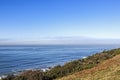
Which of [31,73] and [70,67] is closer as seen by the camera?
[31,73]

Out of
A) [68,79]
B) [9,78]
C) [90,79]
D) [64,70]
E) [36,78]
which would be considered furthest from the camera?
[64,70]

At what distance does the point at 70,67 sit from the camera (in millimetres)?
28859

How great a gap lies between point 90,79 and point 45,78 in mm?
5714

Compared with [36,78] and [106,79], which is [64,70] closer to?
[36,78]

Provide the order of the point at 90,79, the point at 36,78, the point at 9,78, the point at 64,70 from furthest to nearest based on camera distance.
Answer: the point at 64,70 < the point at 9,78 < the point at 36,78 < the point at 90,79

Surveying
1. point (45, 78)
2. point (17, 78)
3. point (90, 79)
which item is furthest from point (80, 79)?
point (17, 78)

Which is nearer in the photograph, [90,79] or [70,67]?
[90,79]

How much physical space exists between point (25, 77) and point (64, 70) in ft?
17.2

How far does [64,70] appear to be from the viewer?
27.5 meters

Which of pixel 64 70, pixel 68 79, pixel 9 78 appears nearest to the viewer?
pixel 68 79

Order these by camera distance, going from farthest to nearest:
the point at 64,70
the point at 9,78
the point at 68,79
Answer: the point at 64,70 → the point at 9,78 → the point at 68,79

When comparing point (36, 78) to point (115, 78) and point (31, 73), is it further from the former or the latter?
point (115, 78)

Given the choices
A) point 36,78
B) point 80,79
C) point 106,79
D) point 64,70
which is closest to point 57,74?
point 64,70

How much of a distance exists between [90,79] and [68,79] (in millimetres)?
2483
